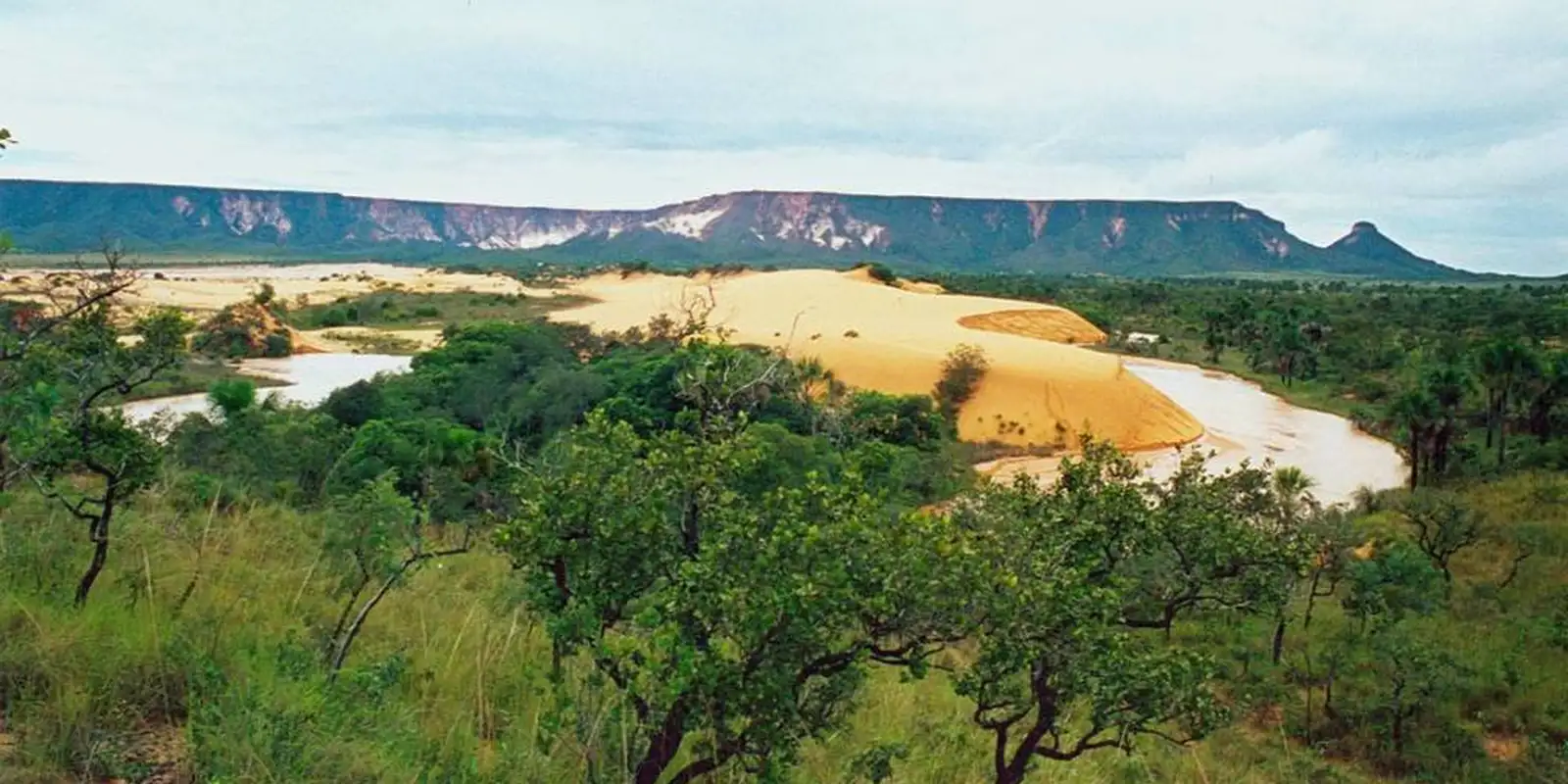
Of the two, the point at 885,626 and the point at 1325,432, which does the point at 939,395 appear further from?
the point at 885,626

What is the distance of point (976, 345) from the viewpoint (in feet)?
163

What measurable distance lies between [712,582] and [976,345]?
155 ft

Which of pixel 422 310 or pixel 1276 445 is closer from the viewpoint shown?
pixel 1276 445

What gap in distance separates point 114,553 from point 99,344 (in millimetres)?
1280

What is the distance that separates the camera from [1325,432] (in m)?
43.0

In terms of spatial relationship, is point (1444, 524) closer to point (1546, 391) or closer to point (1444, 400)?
point (1444, 400)

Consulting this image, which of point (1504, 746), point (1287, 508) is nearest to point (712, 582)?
point (1504, 746)

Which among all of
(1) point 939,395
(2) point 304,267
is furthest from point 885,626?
(2) point 304,267

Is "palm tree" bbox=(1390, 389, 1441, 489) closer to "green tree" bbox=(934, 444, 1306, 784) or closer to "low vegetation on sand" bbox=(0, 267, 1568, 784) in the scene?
"low vegetation on sand" bbox=(0, 267, 1568, 784)

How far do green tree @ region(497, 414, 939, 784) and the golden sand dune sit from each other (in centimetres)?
2026

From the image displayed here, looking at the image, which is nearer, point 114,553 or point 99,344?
point 99,344

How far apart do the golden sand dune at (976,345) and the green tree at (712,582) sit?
20.3m

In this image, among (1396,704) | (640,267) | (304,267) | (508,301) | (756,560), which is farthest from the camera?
(304,267)

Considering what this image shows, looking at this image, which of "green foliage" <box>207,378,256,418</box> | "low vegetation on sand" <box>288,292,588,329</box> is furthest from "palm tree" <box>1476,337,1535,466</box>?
"low vegetation on sand" <box>288,292,588,329</box>
